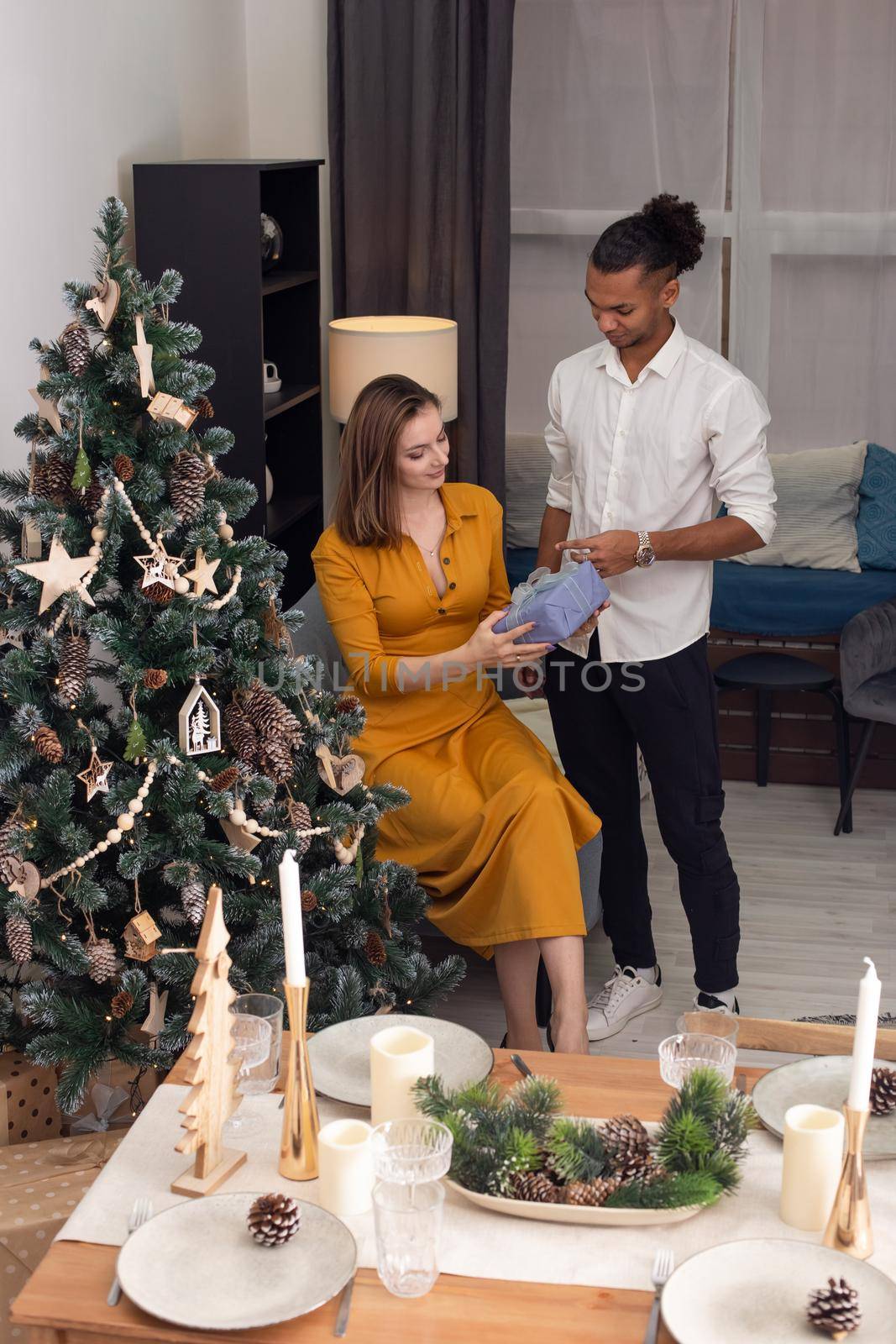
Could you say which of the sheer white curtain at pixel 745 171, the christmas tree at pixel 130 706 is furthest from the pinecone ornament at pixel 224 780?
the sheer white curtain at pixel 745 171

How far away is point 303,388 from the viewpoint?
3.76 meters

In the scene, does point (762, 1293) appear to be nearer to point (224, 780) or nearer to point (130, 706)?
point (224, 780)

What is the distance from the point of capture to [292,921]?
129 centimetres

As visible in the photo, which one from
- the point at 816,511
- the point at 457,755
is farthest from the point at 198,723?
the point at 816,511

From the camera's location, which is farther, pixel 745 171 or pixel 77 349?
pixel 745 171

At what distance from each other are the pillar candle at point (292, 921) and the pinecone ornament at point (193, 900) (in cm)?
63

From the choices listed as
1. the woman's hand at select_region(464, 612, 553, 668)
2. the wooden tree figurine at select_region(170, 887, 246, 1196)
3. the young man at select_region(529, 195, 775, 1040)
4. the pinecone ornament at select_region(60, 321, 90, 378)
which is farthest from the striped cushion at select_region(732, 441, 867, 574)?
the wooden tree figurine at select_region(170, 887, 246, 1196)

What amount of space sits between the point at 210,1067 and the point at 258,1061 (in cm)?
13

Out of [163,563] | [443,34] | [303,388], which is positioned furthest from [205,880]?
[443,34]

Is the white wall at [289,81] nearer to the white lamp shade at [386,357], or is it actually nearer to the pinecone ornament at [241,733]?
the white lamp shade at [386,357]

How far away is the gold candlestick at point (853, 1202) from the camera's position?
1209 millimetres

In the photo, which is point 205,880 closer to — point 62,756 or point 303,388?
point 62,756

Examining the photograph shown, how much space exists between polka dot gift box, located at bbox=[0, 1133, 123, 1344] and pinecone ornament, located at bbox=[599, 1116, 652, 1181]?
804 mm

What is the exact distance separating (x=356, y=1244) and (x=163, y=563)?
0.96 metres
